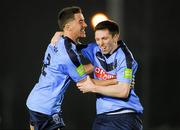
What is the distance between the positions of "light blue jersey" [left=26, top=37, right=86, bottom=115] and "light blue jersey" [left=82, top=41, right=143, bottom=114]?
19 centimetres

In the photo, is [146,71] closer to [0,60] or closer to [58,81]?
[0,60]

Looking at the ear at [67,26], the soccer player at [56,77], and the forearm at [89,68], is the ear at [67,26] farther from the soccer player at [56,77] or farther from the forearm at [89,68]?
the forearm at [89,68]

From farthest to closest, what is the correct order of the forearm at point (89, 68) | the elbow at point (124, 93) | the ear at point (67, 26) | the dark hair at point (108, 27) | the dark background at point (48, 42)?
the dark background at point (48, 42)
the forearm at point (89, 68)
the ear at point (67, 26)
the dark hair at point (108, 27)
the elbow at point (124, 93)

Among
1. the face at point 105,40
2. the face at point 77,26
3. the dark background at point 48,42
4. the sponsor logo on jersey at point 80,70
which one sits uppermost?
the face at point 77,26

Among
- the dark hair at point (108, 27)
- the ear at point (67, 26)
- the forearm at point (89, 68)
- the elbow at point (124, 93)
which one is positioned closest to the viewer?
the elbow at point (124, 93)

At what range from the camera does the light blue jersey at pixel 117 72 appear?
18.7 feet

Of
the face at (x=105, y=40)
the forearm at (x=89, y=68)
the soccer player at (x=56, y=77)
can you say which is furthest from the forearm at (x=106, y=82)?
the forearm at (x=89, y=68)

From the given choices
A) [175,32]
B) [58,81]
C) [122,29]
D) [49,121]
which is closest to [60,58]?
[58,81]

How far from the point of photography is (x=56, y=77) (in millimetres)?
5863

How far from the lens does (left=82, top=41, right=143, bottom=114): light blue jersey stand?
18.7ft

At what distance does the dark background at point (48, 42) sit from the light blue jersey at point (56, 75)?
9.96ft

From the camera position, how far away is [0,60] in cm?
909

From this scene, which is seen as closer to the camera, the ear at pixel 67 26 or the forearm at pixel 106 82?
the forearm at pixel 106 82

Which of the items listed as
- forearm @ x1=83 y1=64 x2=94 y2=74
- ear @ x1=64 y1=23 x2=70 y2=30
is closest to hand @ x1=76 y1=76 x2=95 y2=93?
forearm @ x1=83 y1=64 x2=94 y2=74
